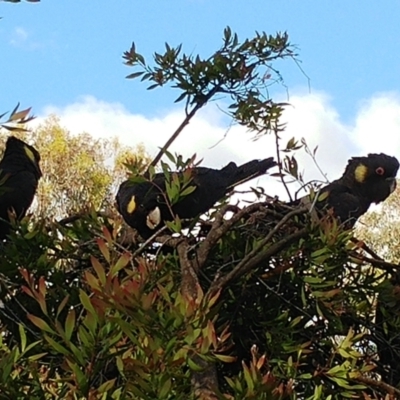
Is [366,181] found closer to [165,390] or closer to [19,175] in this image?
[19,175]

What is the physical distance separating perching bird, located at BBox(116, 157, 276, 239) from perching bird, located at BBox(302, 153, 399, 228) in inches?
15.6

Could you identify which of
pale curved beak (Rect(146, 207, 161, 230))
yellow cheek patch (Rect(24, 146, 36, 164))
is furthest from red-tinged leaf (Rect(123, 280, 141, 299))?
yellow cheek patch (Rect(24, 146, 36, 164))

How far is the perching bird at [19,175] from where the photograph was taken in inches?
112

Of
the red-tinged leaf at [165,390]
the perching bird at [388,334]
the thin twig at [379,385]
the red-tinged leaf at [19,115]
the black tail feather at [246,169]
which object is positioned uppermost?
the black tail feather at [246,169]

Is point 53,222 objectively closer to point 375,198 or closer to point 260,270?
point 260,270

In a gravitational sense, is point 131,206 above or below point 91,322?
Answer: above

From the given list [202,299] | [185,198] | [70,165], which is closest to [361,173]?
[185,198]

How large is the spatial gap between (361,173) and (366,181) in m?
0.05

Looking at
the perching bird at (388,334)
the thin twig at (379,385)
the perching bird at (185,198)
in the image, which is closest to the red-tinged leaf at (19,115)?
the thin twig at (379,385)

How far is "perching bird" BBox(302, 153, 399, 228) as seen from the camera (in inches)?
122

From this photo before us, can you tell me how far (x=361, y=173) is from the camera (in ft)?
10.7

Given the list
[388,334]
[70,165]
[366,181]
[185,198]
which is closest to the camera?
[388,334]

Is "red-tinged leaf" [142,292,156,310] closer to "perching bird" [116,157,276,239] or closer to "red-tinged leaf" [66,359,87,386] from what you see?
"red-tinged leaf" [66,359,87,386]

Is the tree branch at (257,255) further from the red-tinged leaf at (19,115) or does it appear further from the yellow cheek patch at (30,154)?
the yellow cheek patch at (30,154)
